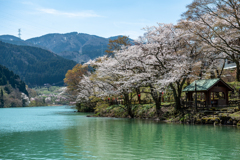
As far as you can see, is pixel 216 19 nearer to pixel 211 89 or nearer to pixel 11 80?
pixel 211 89

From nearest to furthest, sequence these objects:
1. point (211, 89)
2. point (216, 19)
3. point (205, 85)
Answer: point (216, 19) < point (211, 89) < point (205, 85)

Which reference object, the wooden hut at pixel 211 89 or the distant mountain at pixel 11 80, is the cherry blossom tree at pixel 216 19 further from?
the distant mountain at pixel 11 80

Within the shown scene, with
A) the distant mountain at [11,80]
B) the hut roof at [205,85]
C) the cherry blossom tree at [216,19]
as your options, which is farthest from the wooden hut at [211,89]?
the distant mountain at [11,80]

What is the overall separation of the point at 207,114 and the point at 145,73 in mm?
8755

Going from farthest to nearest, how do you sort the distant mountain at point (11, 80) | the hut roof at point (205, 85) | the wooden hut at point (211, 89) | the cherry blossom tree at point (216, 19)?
the distant mountain at point (11, 80) → the wooden hut at point (211, 89) → the hut roof at point (205, 85) → the cherry blossom tree at point (216, 19)

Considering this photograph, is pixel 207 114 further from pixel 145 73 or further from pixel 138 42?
pixel 138 42

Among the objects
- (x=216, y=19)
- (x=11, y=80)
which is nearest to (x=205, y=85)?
(x=216, y=19)

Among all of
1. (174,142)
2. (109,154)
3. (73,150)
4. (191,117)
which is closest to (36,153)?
(73,150)

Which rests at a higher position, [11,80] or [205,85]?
[11,80]

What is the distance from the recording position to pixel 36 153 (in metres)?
11.5

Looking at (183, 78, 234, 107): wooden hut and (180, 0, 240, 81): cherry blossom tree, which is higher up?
(180, 0, 240, 81): cherry blossom tree

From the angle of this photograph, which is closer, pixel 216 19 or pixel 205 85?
pixel 216 19

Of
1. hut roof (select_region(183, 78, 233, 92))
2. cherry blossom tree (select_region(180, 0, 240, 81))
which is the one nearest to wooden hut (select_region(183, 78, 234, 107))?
hut roof (select_region(183, 78, 233, 92))

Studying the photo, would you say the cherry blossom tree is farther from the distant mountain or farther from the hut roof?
the distant mountain
